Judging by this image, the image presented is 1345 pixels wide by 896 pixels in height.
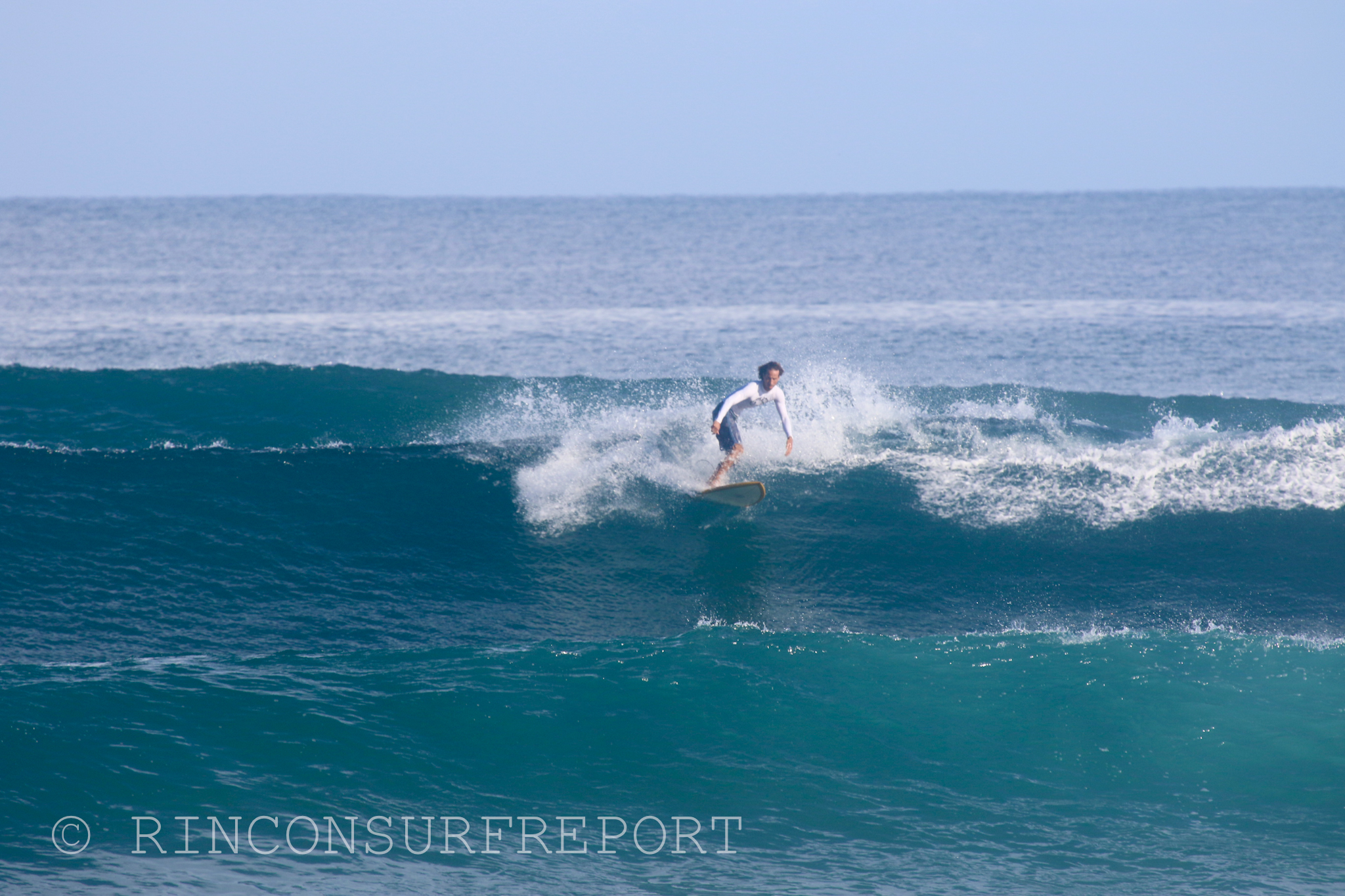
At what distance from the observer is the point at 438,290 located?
96.1 feet

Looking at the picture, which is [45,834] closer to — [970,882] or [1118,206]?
[970,882]

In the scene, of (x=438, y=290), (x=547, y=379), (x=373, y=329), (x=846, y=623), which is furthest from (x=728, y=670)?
(x=438, y=290)

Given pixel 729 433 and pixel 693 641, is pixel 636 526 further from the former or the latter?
pixel 693 641

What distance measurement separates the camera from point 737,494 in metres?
10.4

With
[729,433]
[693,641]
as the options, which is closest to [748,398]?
[729,433]

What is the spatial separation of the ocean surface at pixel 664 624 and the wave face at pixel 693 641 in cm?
4

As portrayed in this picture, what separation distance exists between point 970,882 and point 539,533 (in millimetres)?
5930

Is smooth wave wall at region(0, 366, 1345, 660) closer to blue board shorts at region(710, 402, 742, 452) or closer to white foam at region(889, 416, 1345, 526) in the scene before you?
white foam at region(889, 416, 1345, 526)

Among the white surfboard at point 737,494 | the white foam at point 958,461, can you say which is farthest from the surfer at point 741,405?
the white foam at point 958,461

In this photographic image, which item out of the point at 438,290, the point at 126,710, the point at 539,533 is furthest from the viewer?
the point at 438,290

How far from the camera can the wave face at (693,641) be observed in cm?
628

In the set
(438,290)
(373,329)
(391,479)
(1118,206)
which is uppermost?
(1118,206)

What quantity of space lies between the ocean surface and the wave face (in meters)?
0.04

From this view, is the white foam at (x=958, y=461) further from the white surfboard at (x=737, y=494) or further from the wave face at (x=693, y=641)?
the white surfboard at (x=737, y=494)
